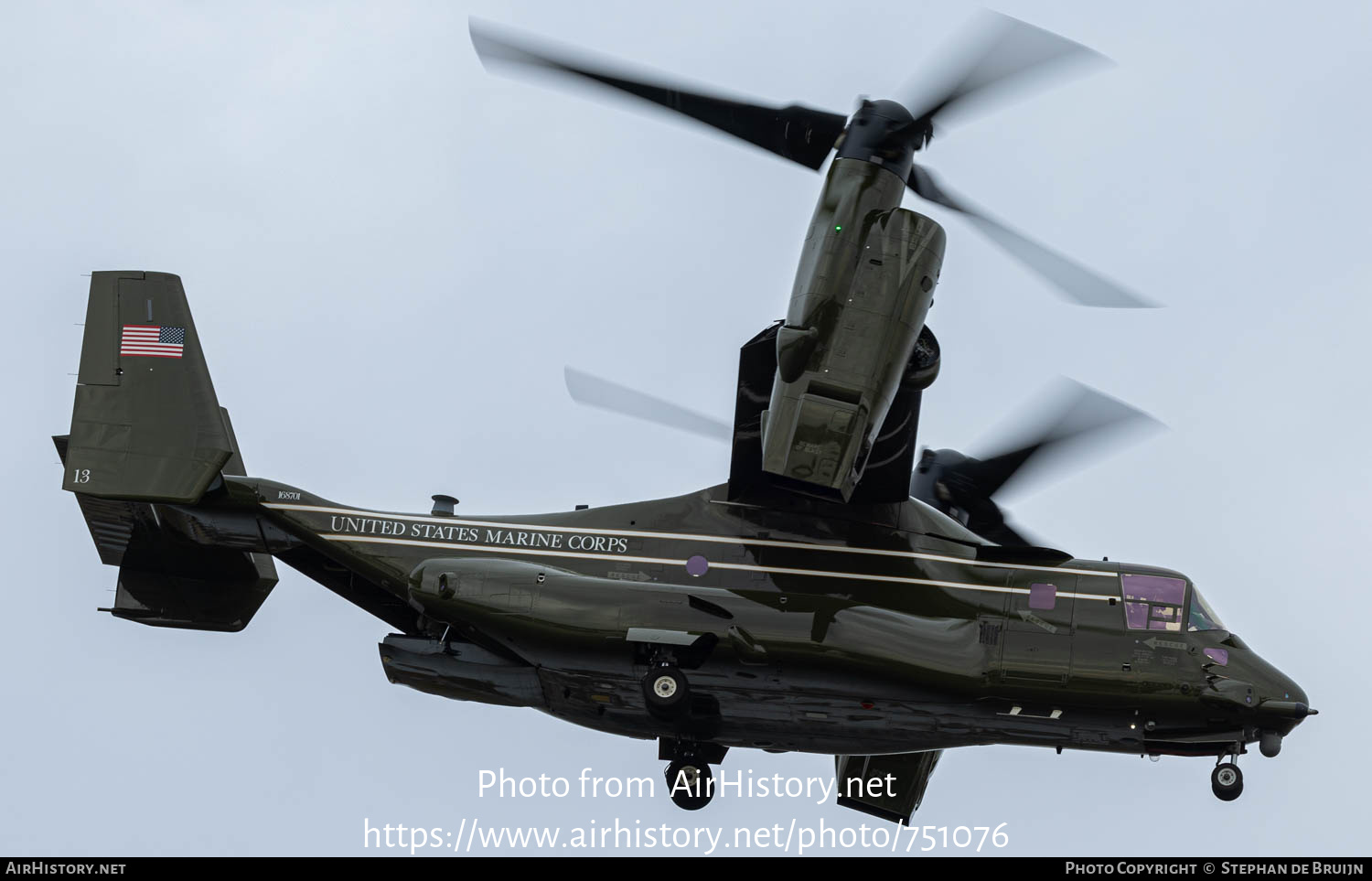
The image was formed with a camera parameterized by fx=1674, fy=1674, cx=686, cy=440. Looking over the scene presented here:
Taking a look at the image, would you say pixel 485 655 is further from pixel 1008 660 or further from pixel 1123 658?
pixel 1123 658

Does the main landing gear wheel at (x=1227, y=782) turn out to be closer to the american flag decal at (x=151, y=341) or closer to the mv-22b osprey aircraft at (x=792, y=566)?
the mv-22b osprey aircraft at (x=792, y=566)

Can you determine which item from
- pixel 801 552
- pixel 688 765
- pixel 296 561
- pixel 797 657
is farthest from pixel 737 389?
pixel 296 561

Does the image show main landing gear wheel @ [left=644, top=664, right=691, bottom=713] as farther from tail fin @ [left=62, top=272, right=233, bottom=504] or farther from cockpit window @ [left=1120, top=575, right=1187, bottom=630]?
tail fin @ [left=62, top=272, right=233, bottom=504]

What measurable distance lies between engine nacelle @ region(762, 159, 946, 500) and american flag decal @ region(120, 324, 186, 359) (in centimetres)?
774

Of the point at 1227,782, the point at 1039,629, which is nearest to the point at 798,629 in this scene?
the point at 1039,629

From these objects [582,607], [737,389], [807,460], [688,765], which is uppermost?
[737,389]

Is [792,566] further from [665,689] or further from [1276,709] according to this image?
[1276,709]

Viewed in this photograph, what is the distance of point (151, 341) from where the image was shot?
20.5m

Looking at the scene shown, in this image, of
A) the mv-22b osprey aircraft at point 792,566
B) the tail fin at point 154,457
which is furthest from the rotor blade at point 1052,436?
the tail fin at point 154,457

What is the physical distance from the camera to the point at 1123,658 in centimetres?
1780

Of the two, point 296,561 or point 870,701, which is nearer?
point 870,701

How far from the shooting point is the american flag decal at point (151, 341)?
67.2ft

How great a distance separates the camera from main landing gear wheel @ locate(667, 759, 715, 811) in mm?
19391

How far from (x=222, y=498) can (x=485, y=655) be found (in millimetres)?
3806
